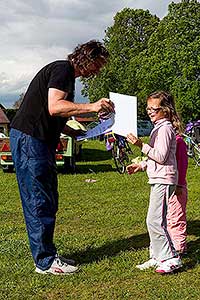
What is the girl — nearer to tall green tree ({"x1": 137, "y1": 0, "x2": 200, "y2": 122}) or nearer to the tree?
the tree

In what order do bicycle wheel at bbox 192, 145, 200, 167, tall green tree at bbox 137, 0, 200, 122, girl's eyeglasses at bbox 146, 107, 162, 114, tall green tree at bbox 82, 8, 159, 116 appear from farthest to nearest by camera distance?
1. tall green tree at bbox 82, 8, 159, 116
2. tall green tree at bbox 137, 0, 200, 122
3. bicycle wheel at bbox 192, 145, 200, 167
4. girl's eyeglasses at bbox 146, 107, 162, 114

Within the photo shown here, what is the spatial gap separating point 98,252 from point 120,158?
789 cm

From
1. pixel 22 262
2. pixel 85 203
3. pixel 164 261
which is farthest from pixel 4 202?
pixel 164 261

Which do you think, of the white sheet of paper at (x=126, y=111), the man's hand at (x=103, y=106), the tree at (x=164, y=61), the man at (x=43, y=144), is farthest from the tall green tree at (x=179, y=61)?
the man's hand at (x=103, y=106)

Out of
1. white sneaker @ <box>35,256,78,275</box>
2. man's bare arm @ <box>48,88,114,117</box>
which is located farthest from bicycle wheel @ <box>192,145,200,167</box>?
man's bare arm @ <box>48,88,114,117</box>

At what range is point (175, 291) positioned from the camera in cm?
380

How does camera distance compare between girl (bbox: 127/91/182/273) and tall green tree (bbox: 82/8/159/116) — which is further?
tall green tree (bbox: 82/8/159/116)

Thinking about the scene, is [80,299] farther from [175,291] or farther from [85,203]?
[85,203]

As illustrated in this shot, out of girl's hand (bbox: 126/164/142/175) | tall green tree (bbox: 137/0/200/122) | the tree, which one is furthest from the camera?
the tree

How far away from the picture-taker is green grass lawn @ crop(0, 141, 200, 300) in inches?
151

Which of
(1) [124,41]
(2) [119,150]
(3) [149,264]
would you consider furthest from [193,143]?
(1) [124,41]

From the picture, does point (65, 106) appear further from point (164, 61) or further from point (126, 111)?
point (164, 61)

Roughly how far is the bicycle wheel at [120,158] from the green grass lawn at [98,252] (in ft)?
11.7

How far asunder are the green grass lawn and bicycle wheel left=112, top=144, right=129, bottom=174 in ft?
11.7
